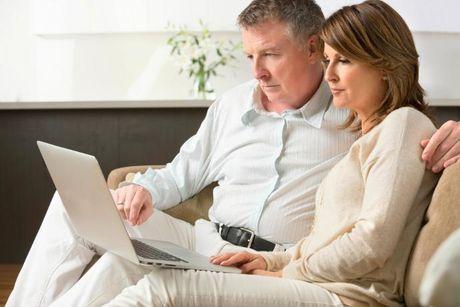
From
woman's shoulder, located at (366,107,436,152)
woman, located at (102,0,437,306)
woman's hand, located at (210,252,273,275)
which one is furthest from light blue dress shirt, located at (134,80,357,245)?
woman's shoulder, located at (366,107,436,152)

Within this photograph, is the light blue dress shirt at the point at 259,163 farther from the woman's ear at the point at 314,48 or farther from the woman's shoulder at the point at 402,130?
the woman's shoulder at the point at 402,130

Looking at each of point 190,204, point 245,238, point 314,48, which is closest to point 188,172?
point 190,204

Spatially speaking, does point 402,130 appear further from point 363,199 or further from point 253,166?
point 253,166

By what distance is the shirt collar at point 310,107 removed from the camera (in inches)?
87.8

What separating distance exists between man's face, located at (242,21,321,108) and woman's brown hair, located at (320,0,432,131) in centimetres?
60

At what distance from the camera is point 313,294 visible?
1.43m

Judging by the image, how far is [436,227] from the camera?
1414mm

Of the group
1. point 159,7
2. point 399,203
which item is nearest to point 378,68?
point 399,203

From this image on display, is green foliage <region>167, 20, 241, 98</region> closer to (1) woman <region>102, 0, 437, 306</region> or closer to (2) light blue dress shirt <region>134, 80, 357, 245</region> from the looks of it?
(2) light blue dress shirt <region>134, 80, 357, 245</region>

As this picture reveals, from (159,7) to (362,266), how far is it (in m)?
4.34

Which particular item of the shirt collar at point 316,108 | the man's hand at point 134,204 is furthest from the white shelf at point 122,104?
the man's hand at point 134,204

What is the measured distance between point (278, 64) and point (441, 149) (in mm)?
874

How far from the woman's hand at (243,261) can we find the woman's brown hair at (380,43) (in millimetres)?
419

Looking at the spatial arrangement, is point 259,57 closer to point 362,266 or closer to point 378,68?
point 378,68
